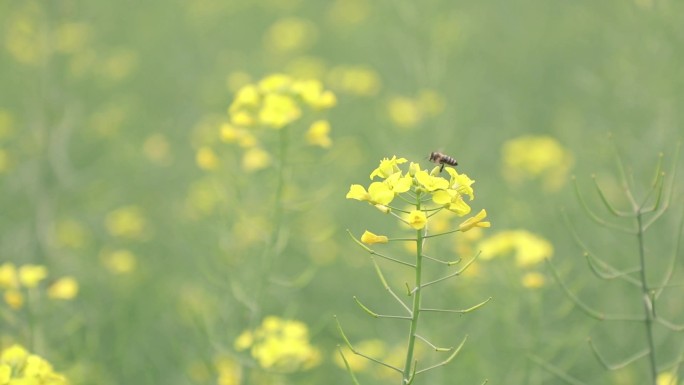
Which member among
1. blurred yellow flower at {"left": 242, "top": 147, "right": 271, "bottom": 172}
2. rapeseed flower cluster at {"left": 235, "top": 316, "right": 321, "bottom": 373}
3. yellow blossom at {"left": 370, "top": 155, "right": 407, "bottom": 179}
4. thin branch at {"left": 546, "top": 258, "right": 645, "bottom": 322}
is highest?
blurred yellow flower at {"left": 242, "top": 147, "right": 271, "bottom": 172}

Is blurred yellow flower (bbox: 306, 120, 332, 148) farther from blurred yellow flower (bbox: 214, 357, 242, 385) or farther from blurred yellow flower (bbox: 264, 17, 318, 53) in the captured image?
blurred yellow flower (bbox: 264, 17, 318, 53)

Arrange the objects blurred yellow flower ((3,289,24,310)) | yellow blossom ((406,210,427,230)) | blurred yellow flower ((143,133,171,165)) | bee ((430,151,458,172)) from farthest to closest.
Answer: blurred yellow flower ((143,133,171,165)) → blurred yellow flower ((3,289,24,310)) → bee ((430,151,458,172)) → yellow blossom ((406,210,427,230))

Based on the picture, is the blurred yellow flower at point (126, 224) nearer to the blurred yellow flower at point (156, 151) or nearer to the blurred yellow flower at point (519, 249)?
the blurred yellow flower at point (156, 151)

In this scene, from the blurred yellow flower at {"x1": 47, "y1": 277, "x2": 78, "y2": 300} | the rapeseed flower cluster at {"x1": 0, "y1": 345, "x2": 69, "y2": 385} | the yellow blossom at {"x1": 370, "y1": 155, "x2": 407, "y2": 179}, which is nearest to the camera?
the yellow blossom at {"x1": 370, "y1": 155, "x2": 407, "y2": 179}

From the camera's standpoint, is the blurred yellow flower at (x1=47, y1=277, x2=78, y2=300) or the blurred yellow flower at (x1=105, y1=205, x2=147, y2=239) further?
the blurred yellow flower at (x1=105, y1=205, x2=147, y2=239)

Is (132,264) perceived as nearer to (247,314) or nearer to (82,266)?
(82,266)

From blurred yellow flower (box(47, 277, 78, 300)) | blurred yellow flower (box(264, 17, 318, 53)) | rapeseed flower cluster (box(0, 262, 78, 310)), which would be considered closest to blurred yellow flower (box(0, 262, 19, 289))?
rapeseed flower cluster (box(0, 262, 78, 310))
